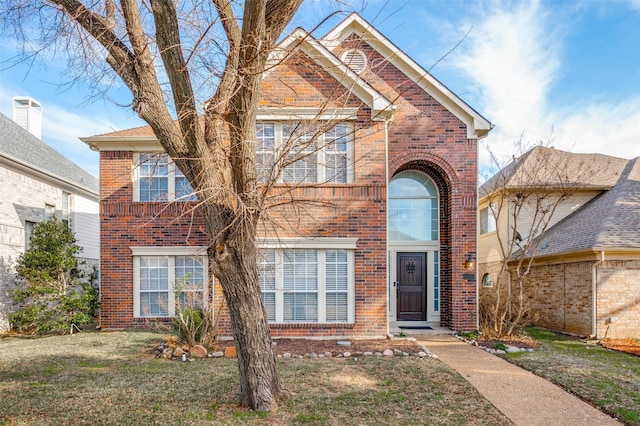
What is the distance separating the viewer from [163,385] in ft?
18.4

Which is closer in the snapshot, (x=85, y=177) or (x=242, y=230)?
(x=242, y=230)

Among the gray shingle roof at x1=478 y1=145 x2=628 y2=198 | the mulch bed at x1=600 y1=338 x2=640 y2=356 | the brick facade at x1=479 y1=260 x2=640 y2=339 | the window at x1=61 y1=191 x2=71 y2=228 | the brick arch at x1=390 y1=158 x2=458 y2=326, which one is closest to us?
the mulch bed at x1=600 y1=338 x2=640 y2=356

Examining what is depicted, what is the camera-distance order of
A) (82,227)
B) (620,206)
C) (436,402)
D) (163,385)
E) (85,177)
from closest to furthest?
(436,402) < (163,385) < (620,206) < (82,227) < (85,177)

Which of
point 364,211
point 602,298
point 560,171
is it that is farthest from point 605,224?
point 364,211

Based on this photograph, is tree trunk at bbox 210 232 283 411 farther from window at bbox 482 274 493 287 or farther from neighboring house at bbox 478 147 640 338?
A: window at bbox 482 274 493 287

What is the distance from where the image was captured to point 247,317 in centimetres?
456

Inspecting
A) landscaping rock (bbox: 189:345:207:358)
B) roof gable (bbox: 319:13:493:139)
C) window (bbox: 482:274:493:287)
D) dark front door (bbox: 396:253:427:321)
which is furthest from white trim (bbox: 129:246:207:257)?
window (bbox: 482:274:493:287)

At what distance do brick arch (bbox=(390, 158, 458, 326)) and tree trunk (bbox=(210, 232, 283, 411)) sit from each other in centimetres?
658

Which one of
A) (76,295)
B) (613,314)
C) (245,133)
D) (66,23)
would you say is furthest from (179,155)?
(613,314)

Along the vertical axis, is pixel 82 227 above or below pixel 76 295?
above

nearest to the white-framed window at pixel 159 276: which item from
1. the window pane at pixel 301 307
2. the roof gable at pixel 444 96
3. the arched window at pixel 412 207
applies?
the window pane at pixel 301 307

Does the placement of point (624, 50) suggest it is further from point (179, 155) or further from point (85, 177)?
point (85, 177)

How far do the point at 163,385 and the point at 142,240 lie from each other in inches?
200

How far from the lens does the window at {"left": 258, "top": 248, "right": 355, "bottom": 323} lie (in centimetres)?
905
